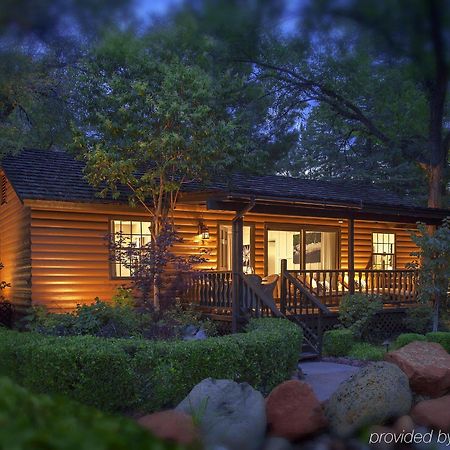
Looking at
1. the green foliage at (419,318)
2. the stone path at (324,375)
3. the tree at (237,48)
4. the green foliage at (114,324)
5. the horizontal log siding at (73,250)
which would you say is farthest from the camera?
the green foliage at (419,318)

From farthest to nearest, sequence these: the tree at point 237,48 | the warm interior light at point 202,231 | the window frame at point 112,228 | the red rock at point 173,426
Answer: the warm interior light at point 202,231 < the window frame at point 112,228 < the red rock at point 173,426 < the tree at point 237,48

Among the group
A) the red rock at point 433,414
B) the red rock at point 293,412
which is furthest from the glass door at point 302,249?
the red rock at point 293,412

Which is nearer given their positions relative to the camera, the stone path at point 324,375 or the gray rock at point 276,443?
the gray rock at point 276,443

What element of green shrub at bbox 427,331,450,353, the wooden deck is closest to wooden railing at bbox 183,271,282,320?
the wooden deck

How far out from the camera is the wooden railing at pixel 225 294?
12070mm

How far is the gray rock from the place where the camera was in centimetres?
598

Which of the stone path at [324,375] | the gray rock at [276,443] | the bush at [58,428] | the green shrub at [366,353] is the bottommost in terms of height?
the stone path at [324,375]

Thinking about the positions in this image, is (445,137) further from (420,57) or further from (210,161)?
(420,57)

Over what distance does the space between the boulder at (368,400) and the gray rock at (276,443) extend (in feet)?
2.24

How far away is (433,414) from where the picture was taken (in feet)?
23.0

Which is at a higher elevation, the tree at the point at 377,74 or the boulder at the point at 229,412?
the tree at the point at 377,74

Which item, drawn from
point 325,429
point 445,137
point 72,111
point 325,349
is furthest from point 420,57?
point 445,137

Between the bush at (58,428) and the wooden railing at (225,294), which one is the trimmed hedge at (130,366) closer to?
the wooden railing at (225,294)

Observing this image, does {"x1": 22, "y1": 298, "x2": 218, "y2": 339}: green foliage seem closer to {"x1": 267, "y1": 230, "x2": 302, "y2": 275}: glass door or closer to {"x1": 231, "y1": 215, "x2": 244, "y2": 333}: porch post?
{"x1": 231, "y1": 215, "x2": 244, "y2": 333}: porch post
